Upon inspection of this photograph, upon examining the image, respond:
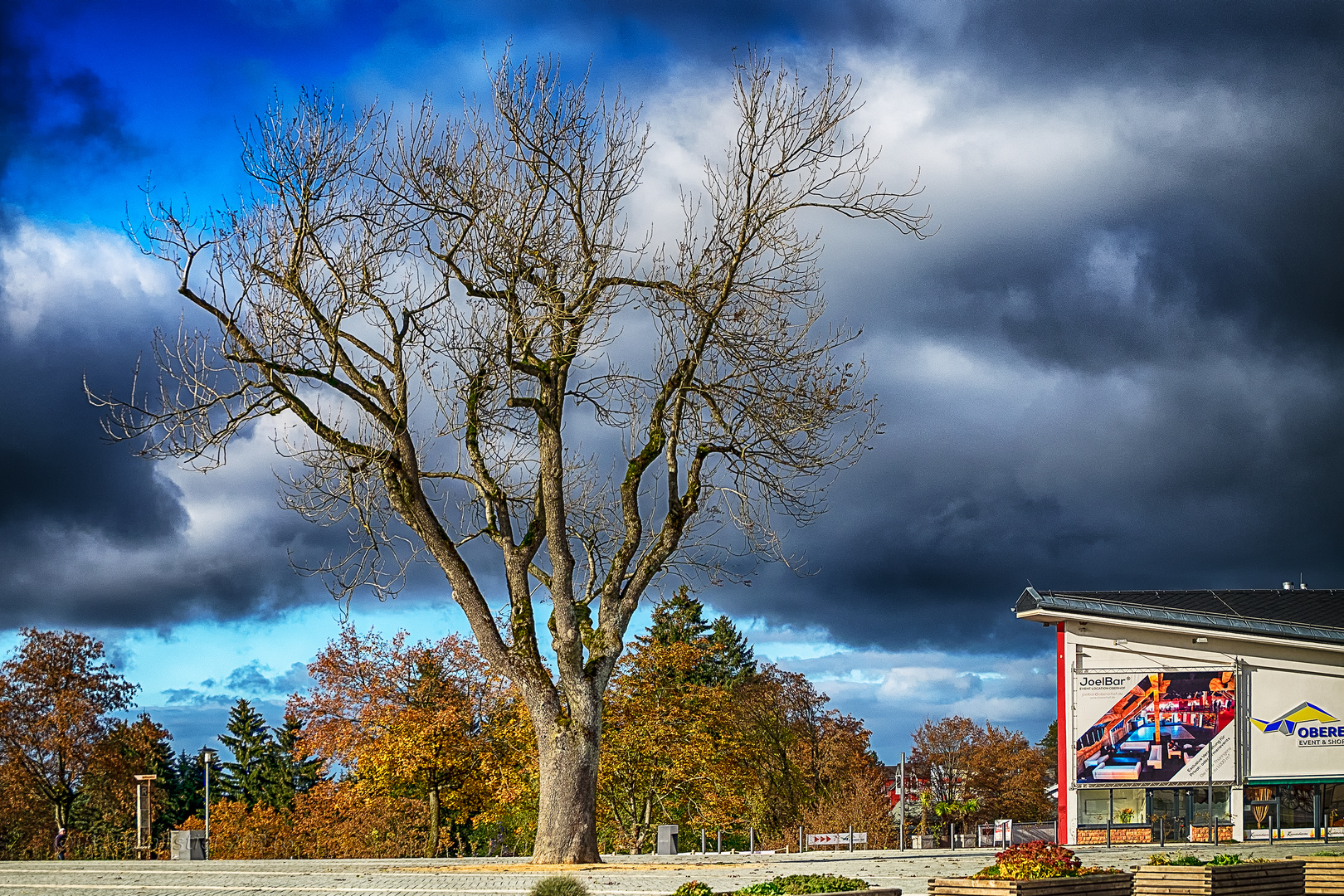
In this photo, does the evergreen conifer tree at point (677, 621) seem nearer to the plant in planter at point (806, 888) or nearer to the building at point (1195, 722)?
the building at point (1195, 722)

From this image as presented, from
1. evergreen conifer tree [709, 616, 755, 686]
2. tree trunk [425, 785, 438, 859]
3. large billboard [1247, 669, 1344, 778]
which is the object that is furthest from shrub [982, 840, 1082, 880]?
evergreen conifer tree [709, 616, 755, 686]

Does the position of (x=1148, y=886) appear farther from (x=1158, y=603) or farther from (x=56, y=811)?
(x=56, y=811)

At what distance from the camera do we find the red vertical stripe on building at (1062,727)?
1453 inches

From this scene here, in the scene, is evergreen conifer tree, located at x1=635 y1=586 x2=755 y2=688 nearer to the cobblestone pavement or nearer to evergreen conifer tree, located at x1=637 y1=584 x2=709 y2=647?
evergreen conifer tree, located at x1=637 y1=584 x2=709 y2=647

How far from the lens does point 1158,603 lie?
3859 cm

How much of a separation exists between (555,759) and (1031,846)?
856 centimetres

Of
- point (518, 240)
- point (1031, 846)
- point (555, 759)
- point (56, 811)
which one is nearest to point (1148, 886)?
point (1031, 846)

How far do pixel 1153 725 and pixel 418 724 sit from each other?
22313mm

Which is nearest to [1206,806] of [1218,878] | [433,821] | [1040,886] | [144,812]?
[433,821]

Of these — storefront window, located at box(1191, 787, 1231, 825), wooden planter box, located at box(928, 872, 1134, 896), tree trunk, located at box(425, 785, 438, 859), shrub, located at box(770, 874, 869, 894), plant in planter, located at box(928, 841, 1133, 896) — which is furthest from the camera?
tree trunk, located at box(425, 785, 438, 859)

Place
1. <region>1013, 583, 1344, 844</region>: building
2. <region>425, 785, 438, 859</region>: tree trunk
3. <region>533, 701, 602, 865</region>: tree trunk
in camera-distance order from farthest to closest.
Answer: <region>425, 785, 438, 859</region>: tree trunk, <region>1013, 583, 1344, 844</region>: building, <region>533, 701, 602, 865</region>: tree trunk

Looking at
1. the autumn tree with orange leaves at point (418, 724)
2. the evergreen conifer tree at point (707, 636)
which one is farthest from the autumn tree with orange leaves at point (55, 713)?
the evergreen conifer tree at point (707, 636)

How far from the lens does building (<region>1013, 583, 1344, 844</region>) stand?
35500 mm

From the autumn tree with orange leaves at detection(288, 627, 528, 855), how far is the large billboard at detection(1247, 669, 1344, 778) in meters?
21.6
